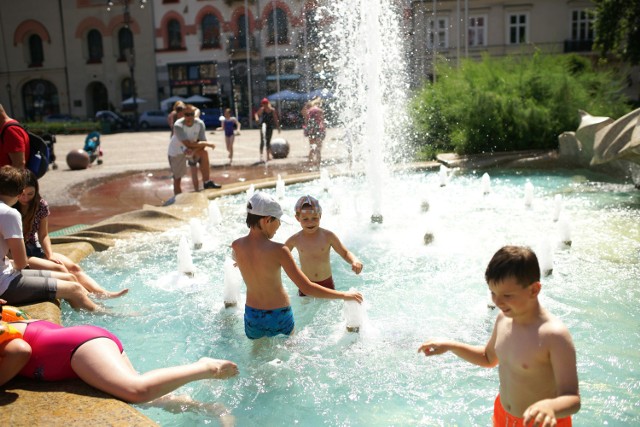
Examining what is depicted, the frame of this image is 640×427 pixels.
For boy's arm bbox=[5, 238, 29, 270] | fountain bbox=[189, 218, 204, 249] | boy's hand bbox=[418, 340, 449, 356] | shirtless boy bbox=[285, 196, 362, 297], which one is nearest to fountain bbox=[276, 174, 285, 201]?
fountain bbox=[189, 218, 204, 249]

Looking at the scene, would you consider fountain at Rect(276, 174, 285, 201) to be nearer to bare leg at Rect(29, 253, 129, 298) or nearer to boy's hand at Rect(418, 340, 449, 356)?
bare leg at Rect(29, 253, 129, 298)

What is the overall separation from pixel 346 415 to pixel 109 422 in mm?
1347

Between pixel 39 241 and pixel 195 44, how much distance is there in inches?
1544

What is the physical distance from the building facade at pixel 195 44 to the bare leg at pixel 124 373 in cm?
3112

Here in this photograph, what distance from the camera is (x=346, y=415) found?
354cm

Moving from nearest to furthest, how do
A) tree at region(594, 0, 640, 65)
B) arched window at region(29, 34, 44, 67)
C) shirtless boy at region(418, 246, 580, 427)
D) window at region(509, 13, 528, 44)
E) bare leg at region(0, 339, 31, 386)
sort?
1. shirtless boy at region(418, 246, 580, 427)
2. bare leg at region(0, 339, 31, 386)
3. tree at region(594, 0, 640, 65)
4. window at region(509, 13, 528, 44)
5. arched window at region(29, 34, 44, 67)

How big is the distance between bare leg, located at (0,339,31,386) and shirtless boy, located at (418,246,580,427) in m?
2.26

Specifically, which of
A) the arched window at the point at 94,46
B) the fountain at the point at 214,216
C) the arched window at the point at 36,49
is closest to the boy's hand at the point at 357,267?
the fountain at the point at 214,216

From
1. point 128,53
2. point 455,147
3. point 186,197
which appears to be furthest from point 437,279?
point 128,53

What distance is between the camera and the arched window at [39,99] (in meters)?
46.3

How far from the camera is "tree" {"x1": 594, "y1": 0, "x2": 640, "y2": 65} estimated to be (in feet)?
79.9

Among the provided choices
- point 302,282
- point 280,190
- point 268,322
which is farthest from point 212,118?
point 302,282

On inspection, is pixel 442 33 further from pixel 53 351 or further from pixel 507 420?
pixel 507 420

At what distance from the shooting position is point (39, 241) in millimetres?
5422
